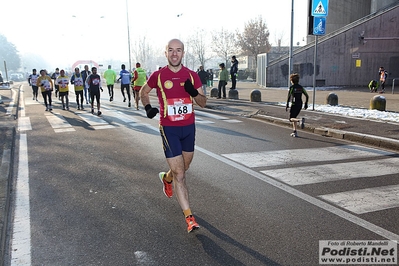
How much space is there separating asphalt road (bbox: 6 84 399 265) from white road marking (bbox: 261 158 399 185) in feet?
0.06

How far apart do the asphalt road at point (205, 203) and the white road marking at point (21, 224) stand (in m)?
0.02

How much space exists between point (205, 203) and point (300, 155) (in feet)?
10.7

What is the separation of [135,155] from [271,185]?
3.20 meters

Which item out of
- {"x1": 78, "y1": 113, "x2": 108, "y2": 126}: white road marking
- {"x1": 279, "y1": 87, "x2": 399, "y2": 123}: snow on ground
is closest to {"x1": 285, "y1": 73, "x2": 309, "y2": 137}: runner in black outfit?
{"x1": 279, "y1": 87, "x2": 399, "y2": 123}: snow on ground

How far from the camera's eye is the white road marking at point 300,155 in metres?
6.78

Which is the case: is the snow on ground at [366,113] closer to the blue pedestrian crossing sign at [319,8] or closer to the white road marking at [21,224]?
the blue pedestrian crossing sign at [319,8]

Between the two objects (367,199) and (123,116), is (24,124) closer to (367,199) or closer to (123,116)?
(123,116)

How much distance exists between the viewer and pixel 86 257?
133 inches

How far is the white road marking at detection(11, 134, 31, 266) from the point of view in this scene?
3.43 metres

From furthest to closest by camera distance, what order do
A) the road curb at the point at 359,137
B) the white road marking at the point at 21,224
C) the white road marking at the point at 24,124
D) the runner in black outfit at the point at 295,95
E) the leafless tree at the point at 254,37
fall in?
the leafless tree at the point at 254,37
the white road marking at the point at 24,124
the runner in black outfit at the point at 295,95
the road curb at the point at 359,137
the white road marking at the point at 21,224

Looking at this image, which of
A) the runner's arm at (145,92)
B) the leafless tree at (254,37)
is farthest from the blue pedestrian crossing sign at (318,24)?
the leafless tree at (254,37)

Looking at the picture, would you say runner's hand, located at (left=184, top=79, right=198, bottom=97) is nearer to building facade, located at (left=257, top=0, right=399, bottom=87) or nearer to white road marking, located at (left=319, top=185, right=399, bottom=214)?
white road marking, located at (left=319, top=185, right=399, bottom=214)

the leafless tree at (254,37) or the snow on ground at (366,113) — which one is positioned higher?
the leafless tree at (254,37)

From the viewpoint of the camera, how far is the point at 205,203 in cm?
475
